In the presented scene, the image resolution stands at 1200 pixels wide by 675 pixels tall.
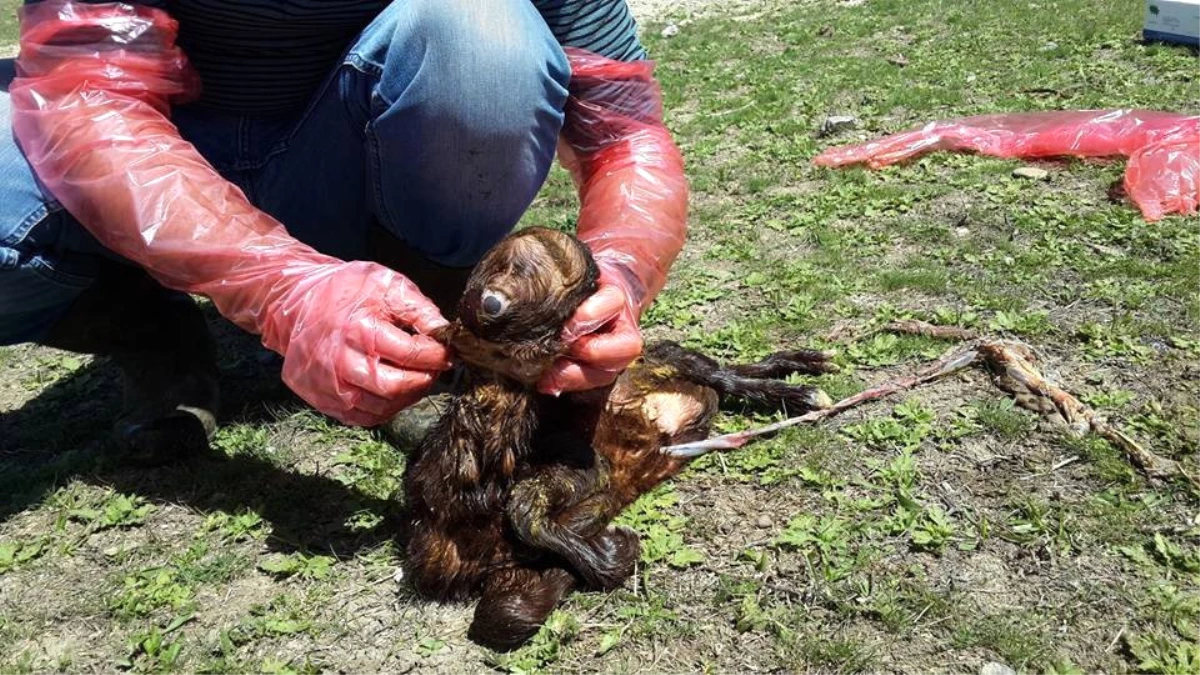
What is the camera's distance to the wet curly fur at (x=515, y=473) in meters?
2.20

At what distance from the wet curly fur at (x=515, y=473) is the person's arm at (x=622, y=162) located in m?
0.27

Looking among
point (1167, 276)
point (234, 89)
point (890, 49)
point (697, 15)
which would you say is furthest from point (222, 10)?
point (697, 15)

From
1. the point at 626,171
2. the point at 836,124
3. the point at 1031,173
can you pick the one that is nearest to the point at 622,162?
the point at 626,171

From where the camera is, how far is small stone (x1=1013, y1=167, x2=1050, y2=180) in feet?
15.8

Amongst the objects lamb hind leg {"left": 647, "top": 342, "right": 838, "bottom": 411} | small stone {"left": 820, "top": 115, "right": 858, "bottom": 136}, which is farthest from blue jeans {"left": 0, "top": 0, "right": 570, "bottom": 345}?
small stone {"left": 820, "top": 115, "right": 858, "bottom": 136}

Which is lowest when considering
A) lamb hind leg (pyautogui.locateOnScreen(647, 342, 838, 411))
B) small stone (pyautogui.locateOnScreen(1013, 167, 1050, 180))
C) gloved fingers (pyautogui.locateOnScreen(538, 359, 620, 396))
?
small stone (pyautogui.locateOnScreen(1013, 167, 1050, 180))

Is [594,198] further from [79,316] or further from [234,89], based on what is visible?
[79,316]

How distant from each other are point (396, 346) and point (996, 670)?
4.78 ft

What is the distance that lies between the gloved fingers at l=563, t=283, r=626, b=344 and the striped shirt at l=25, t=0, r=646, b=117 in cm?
115

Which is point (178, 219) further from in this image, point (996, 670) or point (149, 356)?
point (996, 670)

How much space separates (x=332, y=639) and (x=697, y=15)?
1038cm

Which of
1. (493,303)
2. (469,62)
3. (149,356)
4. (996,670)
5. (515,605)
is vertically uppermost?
(469,62)

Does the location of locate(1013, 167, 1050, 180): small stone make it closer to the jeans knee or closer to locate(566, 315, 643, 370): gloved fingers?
the jeans knee

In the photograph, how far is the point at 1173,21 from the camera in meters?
6.54
